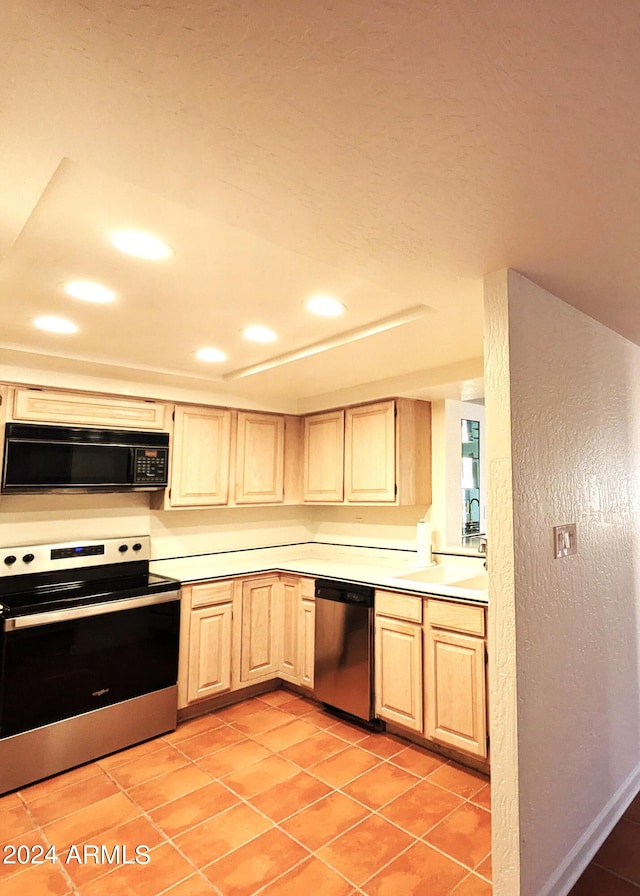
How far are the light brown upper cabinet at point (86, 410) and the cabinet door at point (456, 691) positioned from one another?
2195 mm

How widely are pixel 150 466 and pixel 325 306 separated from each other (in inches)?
69.5

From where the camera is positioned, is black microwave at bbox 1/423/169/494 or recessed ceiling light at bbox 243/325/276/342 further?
black microwave at bbox 1/423/169/494

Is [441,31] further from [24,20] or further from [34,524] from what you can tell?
[34,524]

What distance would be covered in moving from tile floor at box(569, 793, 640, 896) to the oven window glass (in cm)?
292

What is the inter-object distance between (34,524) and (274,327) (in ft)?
6.33

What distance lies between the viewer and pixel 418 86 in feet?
2.93

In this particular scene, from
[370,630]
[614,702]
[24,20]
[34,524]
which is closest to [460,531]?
[370,630]

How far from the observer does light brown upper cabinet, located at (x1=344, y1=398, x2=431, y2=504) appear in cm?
338

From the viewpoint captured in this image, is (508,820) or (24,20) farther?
(508,820)

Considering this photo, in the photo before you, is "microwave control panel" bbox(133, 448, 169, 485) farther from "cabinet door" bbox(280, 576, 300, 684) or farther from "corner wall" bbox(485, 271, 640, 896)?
"corner wall" bbox(485, 271, 640, 896)

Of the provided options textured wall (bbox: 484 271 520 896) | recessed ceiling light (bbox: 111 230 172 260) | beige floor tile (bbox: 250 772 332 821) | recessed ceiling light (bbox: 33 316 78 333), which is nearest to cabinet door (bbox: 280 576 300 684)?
beige floor tile (bbox: 250 772 332 821)

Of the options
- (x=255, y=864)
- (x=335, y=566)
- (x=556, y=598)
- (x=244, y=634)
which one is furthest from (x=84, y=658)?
(x=556, y=598)

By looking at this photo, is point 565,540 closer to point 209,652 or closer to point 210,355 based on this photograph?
point 210,355

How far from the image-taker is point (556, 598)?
177 cm
